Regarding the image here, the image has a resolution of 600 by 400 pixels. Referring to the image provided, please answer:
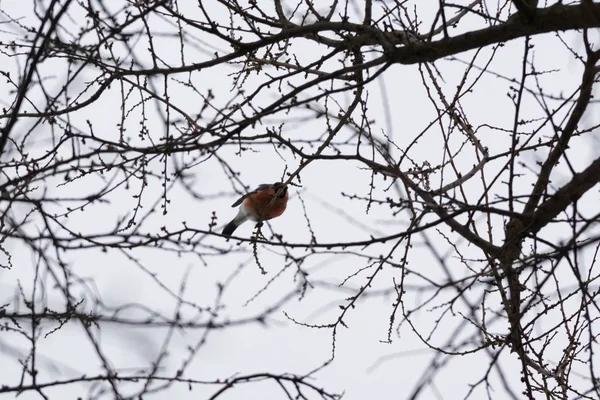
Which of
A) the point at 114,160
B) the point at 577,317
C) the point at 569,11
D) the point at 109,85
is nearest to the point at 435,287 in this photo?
the point at 577,317

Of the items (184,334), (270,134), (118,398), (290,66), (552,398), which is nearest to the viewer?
(118,398)

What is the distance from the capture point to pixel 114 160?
10.3 ft

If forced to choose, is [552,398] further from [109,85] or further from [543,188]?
[109,85]

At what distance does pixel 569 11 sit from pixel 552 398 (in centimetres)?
165

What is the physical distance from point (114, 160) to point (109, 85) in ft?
1.20

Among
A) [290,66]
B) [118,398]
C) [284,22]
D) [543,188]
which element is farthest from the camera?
[290,66]

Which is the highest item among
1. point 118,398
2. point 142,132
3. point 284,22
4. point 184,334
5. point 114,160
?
point 284,22

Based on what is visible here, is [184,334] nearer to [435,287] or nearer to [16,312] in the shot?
[16,312]

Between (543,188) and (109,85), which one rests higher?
(109,85)

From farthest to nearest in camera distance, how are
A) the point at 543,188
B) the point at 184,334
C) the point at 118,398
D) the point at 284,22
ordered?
the point at 284,22 → the point at 543,188 → the point at 184,334 → the point at 118,398

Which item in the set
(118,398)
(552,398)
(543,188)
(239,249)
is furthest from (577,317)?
(118,398)

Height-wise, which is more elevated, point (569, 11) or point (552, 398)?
point (569, 11)

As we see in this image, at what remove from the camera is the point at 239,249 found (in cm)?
282

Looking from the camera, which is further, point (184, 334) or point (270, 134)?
point (270, 134)
